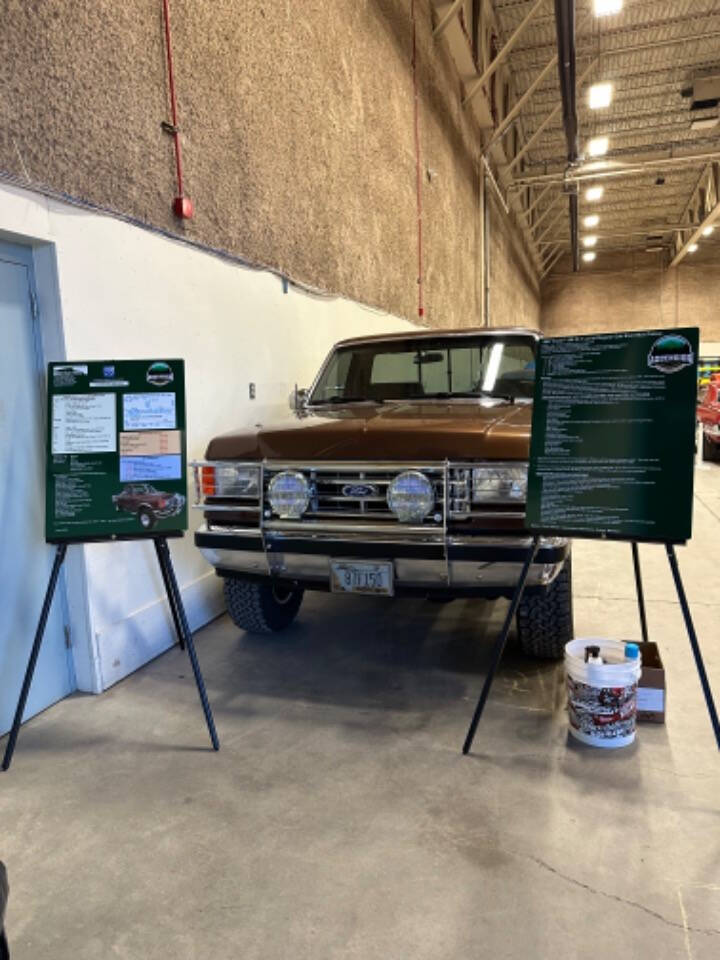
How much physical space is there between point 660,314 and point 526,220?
8763 mm

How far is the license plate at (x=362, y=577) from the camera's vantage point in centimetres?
257

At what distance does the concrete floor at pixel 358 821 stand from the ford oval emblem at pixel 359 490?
896mm

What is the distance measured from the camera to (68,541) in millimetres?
2391

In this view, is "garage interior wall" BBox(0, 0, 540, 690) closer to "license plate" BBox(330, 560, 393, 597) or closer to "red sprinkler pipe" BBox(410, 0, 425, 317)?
"red sprinkler pipe" BBox(410, 0, 425, 317)

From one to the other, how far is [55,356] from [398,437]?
1.48 metres

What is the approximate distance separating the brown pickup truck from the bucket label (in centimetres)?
42

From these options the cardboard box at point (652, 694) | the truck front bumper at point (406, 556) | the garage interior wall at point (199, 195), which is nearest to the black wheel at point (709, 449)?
→ the garage interior wall at point (199, 195)

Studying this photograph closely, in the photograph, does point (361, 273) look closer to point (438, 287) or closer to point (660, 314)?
point (438, 287)

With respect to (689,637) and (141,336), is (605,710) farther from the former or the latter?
(141,336)

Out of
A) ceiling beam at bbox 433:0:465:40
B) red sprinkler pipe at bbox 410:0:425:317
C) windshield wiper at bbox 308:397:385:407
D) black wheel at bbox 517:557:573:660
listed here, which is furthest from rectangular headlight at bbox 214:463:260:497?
ceiling beam at bbox 433:0:465:40

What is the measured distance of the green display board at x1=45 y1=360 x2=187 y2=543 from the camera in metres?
2.42

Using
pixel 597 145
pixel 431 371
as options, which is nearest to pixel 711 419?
pixel 597 145

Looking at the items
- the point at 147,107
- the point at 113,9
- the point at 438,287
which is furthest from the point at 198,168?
the point at 438,287

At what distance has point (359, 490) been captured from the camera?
263 centimetres
